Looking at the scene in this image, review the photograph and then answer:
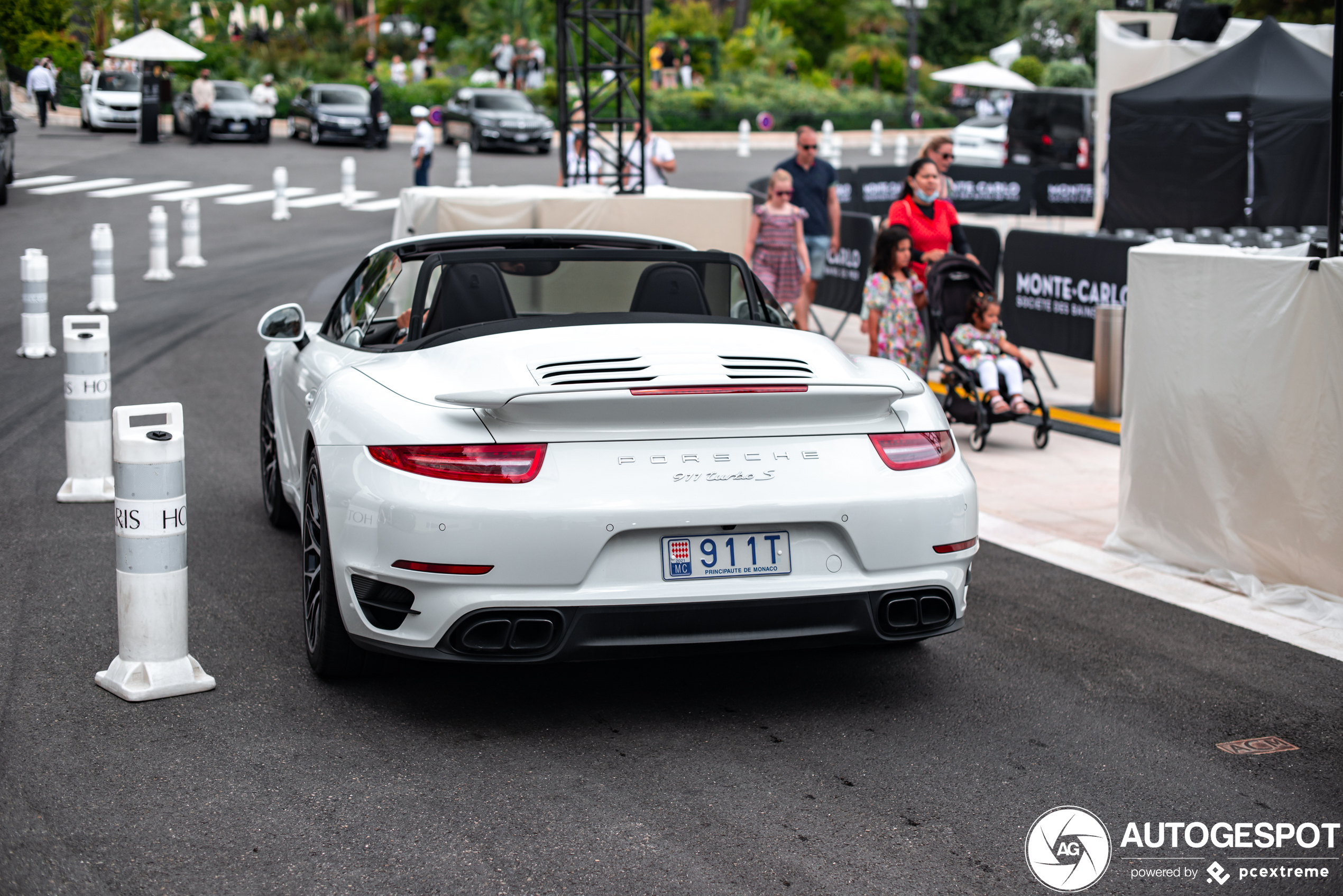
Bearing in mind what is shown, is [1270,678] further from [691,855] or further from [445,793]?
[445,793]

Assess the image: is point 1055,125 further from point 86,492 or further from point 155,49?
point 86,492

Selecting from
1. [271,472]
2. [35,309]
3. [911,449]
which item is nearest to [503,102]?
[35,309]

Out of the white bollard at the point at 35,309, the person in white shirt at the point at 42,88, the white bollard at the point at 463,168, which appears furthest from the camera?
the white bollard at the point at 463,168

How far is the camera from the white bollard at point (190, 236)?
19203mm

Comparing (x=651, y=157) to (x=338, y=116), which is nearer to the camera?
(x=651, y=157)

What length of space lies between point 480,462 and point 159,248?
49.8 feet

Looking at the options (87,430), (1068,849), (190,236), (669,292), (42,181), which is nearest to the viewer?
(1068,849)

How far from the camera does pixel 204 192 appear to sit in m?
28.7

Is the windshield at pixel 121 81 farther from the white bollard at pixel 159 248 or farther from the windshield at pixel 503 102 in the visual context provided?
the white bollard at pixel 159 248

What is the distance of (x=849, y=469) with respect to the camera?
439cm

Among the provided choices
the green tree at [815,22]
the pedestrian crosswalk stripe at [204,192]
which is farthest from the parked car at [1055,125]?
the green tree at [815,22]

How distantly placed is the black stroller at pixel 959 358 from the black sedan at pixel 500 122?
97.8ft

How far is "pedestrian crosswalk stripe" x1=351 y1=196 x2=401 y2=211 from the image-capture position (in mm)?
27312

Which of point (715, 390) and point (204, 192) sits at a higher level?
point (204, 192)
